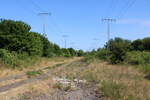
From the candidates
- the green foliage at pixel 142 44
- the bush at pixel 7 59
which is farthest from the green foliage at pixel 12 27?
the green foliage at pixel 142 44

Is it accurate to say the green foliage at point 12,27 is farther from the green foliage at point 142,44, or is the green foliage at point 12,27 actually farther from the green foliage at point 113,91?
the green foliage at point 142,44

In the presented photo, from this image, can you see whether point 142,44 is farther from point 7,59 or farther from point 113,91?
point 113,91

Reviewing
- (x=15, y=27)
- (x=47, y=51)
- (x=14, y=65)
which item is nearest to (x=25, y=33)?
(x=15, y=27)

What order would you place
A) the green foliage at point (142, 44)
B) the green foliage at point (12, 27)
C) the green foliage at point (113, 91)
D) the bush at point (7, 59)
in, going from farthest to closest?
the green foliage at point (142, 44) < the green foliage at point (12, 27) < the bush at point (7, 59) < the green foliage at point (113, 91)

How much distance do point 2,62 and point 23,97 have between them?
14.0 m

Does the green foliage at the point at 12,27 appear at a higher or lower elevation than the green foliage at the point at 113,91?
higher

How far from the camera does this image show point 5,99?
8438 mm

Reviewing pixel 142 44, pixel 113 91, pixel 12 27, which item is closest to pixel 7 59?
pixel 12 27

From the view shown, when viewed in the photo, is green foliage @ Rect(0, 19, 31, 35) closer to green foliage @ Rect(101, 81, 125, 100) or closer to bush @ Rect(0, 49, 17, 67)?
bush @ Rect(0, 49, 17, 67)

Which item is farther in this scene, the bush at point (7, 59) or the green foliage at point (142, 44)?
the green foliage at point (142, 44)

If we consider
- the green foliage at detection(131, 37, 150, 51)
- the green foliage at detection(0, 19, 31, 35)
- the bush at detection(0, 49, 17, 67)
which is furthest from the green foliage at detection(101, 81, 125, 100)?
the green foliage at detection(131, 37, 150, 51)

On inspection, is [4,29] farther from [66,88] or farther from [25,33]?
[66,88]

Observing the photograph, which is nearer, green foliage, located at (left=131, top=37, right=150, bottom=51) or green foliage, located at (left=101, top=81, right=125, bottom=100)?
green foliage, located at (left=101, top=81, right=125, bottom=100)

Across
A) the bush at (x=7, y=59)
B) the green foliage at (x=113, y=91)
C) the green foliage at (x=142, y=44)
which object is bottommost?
the green foliage at (x=113, y=91)
